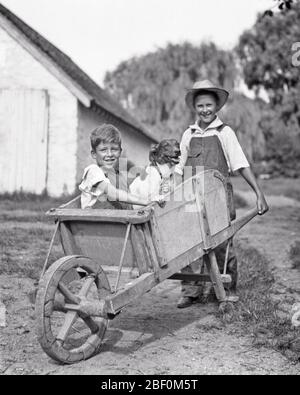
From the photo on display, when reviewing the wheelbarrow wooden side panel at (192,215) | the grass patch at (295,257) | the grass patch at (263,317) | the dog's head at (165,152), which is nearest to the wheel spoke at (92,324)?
the wheelbarrow wooden side panel at (192,215)

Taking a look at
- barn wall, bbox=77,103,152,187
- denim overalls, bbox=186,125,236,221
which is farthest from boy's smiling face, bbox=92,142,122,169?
barn wall, bbox=77,103,152,187

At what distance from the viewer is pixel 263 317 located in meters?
4.01

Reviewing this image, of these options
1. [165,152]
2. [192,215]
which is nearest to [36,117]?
[165,152]

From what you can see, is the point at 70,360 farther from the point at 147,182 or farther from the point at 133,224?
the point at 147,182

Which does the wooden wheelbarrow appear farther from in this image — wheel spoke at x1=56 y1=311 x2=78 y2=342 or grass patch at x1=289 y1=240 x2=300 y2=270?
grass patch at x1=289 y1=240 x2=300 y2=270

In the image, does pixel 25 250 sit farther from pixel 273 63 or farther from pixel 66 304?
pixel 273 63

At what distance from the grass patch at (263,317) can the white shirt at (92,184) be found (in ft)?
4.55

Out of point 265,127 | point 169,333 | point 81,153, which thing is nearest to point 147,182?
point 169,333

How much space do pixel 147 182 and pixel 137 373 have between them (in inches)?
60.9

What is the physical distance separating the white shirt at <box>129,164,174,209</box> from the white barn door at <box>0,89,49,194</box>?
8.43 m

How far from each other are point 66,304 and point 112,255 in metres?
0.50

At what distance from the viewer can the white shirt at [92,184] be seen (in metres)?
3.51

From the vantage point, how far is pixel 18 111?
1228 centimetres

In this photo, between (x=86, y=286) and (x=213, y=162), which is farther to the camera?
(x=213, y=162)
